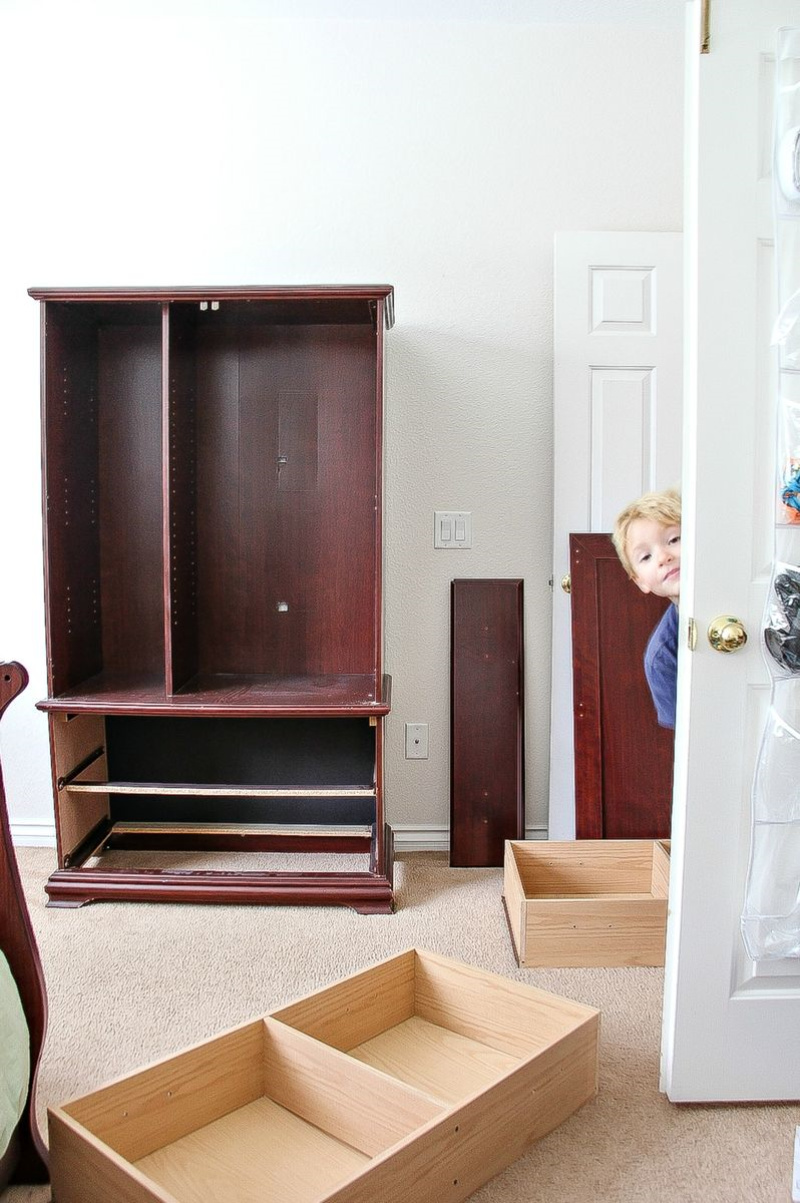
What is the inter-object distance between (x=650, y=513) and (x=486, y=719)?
39.9 inches

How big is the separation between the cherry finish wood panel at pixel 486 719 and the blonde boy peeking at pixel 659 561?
728mm

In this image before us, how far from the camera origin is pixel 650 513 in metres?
2.26

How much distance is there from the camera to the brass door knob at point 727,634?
Result: 166 cm

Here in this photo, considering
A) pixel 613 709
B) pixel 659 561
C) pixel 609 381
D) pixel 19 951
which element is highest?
pixel 609 381

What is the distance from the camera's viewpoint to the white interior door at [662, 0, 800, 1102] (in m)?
1.60

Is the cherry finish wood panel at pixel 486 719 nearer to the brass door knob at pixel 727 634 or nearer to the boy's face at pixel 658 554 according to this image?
the boy's face at pixel 658 554

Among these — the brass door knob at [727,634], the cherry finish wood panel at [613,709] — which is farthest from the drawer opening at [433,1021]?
the cherry finish wood panel at [613,709]

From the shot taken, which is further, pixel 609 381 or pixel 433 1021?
pixel 609 381

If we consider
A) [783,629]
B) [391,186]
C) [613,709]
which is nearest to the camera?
[783,629]

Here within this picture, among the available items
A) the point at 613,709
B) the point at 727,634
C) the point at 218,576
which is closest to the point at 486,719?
the point at 613,709

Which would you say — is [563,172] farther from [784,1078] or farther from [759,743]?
[784,1078]

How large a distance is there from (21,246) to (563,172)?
5.48ft

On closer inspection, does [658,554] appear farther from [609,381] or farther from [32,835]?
[32,835]

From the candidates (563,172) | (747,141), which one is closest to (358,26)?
(563,172)
